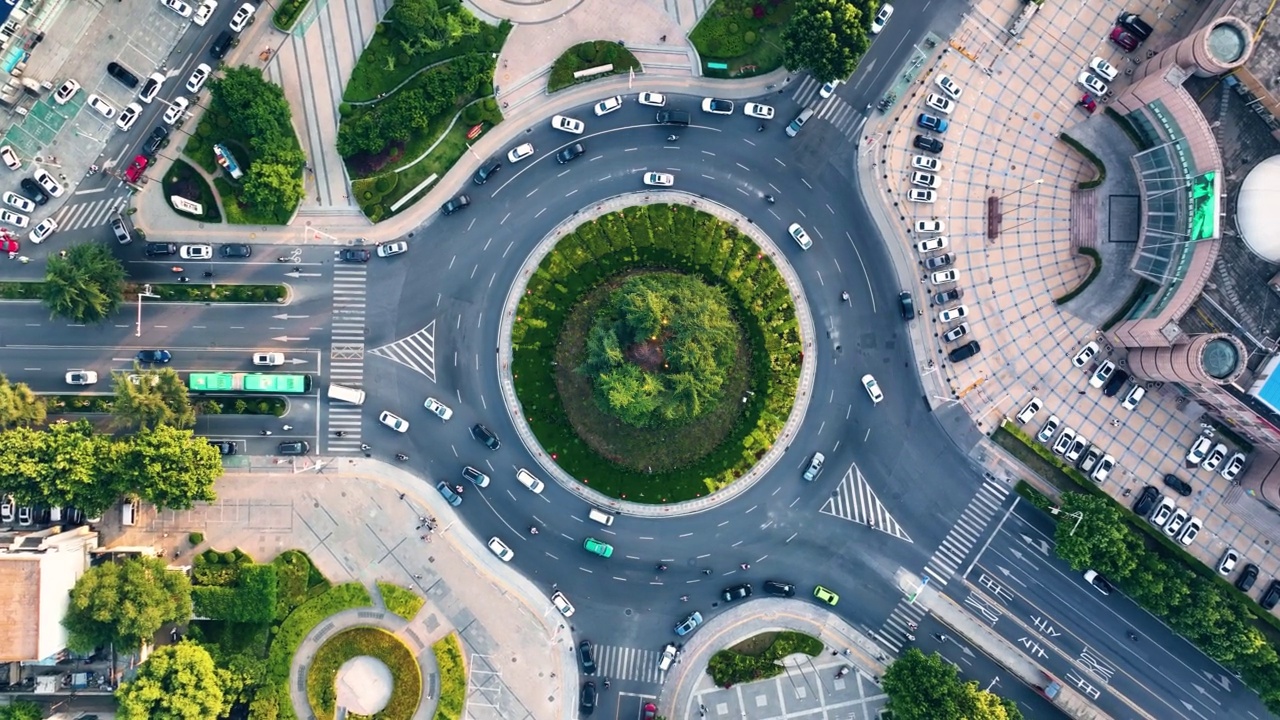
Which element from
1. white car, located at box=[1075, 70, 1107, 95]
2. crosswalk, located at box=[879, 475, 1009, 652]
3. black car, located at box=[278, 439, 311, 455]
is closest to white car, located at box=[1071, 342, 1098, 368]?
crosswalk, located at box=[879, 475, 1009, 652]

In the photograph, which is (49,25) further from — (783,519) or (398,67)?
(783,519)

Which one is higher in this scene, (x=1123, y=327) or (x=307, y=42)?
(x=1123, y=327)

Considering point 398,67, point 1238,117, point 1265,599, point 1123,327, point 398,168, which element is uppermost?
point 1238,117

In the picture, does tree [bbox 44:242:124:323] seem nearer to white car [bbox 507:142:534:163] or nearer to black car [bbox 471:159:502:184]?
black car [bbox 471:159:502:184]

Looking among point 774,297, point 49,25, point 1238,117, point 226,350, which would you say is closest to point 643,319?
point 774,297

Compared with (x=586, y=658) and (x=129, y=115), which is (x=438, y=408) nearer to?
(x=586, y=658)

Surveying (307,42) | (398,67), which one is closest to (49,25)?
(307,42)

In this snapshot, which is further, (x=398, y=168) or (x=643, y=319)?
(x=398, y=168)
